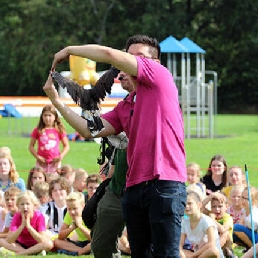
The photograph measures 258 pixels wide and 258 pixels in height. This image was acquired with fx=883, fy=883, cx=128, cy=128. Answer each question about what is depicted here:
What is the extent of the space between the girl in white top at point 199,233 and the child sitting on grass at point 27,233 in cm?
165

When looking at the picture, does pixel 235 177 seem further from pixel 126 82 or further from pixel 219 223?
pixel 126 82

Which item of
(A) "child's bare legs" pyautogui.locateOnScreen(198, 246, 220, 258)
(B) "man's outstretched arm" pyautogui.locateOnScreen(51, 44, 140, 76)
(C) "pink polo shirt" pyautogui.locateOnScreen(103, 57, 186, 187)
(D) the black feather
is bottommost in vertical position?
(A) "child's bare legs" pyautogui.locateOnScreen(198, 246, 220, 258)

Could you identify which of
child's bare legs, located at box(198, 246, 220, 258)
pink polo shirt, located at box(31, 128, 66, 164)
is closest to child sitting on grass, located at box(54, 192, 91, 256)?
child's bare legs, located at box(198, 246, 220, 258)

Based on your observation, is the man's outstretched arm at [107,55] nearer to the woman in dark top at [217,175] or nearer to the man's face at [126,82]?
the man's face at [126,82]

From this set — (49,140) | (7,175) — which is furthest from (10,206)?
(49,140)

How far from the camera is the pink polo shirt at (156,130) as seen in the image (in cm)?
502

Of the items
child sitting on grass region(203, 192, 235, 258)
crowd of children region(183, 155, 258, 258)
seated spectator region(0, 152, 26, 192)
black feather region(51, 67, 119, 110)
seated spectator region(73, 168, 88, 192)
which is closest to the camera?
black feather region(51, 67, 119, 110)

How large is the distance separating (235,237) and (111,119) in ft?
13.1

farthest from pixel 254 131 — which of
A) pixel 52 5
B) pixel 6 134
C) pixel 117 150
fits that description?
pixel 52 5

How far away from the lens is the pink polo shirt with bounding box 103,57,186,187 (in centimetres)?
502

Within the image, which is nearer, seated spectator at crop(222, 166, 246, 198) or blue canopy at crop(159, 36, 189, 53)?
seated spectator at crop(222, 166, 246, 198)

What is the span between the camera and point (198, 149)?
73.1 ft

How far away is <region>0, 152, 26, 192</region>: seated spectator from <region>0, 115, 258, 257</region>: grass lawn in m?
4.16

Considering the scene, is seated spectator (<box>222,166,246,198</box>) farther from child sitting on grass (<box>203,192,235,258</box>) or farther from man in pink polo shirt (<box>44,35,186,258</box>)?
man in pink polo shirt (<box>44,35,186,258</box>)
